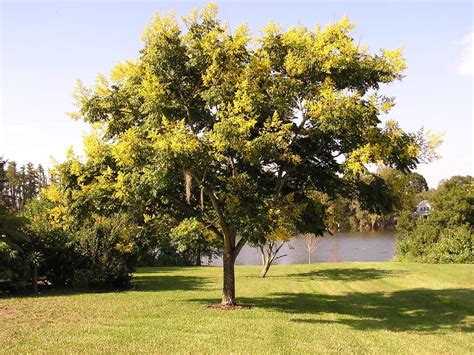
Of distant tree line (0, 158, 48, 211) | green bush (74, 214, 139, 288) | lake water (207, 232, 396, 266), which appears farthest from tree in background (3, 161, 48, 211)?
green bush (74, 214, 139, 288)

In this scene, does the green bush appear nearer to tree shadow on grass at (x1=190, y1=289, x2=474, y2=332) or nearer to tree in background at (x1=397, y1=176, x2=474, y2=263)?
tree shadow on grass at (x1=190, y1=289, x2=474, y2=332)

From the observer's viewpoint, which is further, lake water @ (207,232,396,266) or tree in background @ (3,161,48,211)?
tree in background @ (3,161,48,211)

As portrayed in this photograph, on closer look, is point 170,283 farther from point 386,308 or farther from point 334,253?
point 334,253

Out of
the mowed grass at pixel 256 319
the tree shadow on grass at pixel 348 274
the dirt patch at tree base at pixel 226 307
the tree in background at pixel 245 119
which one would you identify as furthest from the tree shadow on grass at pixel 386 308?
the tree shadow on grass at pixel 348 274

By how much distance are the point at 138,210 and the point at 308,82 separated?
681 centimetres

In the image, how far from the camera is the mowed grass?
9633mm

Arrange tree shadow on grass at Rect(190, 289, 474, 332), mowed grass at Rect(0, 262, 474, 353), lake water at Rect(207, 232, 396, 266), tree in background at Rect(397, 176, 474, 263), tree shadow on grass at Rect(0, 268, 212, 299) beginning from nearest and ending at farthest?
mowed grass at Rect(0, 262, 474, 353), tree shadow on grass at Rect(190, 289, 474, 332), tree shadow on grass at Rect(0, 268, 212, 299), tree in background at Rect(397, 176, 474, 263), lake water at Rect(207, 232, 396, 266)

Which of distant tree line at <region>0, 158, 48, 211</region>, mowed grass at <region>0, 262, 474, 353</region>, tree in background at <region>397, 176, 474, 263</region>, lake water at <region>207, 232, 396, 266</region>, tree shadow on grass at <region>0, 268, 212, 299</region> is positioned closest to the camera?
mowed grass at <region>0, 262, 474, 353</region>

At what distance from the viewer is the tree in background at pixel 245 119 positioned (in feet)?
39.1

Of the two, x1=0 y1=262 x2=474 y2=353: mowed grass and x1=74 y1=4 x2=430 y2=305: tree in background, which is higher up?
x1=74 y1=4 x2=430 y2=305: tree in background

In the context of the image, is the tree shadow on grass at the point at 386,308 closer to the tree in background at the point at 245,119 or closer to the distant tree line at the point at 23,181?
the tree in background at the point at 245,119

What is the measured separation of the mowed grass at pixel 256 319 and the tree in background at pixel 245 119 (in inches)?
106

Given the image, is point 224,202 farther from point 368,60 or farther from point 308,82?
point 368,60

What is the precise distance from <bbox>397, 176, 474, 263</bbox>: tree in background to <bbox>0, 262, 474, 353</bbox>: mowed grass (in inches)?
436
